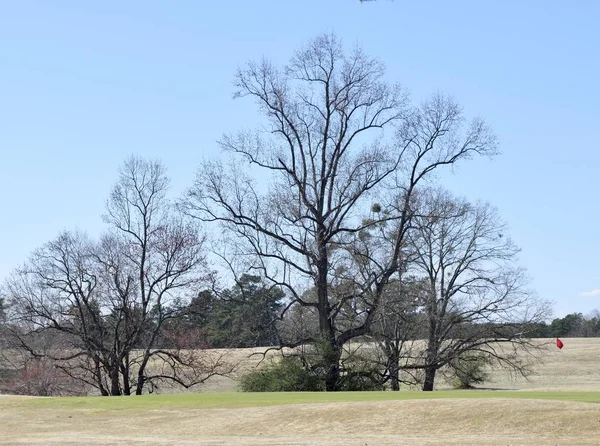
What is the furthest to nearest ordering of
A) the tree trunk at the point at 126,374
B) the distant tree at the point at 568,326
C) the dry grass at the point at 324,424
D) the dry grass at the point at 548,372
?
the distant tree at the point at 568,326 → the dry grass at the point at 548,372 → the tree trunk at the point at 126,374 → the dry grass at the point at 324,424

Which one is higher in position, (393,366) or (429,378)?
(393,366)

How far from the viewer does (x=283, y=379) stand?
38781mm

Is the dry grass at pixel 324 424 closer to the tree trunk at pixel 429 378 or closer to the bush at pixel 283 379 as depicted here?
the bush at pixel 283 379

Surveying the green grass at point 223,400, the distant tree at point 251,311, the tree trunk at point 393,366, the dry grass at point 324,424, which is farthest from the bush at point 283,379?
the dry grass at point 324,424

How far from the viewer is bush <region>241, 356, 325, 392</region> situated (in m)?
38.6

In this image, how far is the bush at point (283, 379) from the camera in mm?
38625

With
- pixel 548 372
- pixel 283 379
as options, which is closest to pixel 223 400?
pixel 283 379

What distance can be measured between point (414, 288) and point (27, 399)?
22.3m

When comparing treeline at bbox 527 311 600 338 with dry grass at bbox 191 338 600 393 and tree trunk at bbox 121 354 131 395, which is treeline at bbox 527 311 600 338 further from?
tree trunk at bbox 121 354 131 395

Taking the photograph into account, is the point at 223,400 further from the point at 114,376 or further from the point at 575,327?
the point at 575,327

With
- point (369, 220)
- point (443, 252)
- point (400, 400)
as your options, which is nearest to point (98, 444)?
point (400, 400)

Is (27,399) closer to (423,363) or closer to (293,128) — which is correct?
(293,128)

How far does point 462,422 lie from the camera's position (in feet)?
68.8

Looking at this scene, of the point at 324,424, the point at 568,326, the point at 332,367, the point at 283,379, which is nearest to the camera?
the point at 324,424
